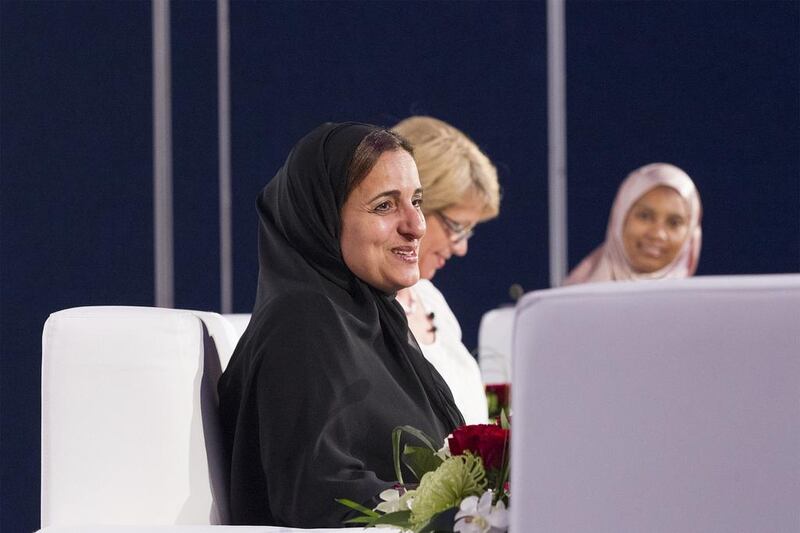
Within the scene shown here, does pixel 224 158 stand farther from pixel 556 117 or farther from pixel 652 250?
pixel 652 250

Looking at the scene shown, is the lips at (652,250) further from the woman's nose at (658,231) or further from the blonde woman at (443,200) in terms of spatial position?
the blonde woman at (443,200)

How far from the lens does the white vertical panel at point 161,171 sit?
4473mm

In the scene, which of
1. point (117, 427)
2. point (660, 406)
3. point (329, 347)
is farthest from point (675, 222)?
point (660, 406)

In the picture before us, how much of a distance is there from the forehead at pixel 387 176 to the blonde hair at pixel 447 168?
1385 millimetres

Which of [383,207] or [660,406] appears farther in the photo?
[383,207]

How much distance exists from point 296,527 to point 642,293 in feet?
2.88

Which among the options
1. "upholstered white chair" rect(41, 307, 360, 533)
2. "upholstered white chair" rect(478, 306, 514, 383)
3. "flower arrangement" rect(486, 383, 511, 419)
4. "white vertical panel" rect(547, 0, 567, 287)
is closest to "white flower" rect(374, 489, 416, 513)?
"upholstered white chair" rect(41, 307, 360, 533)

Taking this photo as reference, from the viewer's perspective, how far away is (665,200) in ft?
15.8

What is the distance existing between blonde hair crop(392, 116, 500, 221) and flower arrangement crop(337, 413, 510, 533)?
2.16 meters

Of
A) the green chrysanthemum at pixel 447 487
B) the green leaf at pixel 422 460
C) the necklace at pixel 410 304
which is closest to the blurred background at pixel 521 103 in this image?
the necklace at pixel 410 304

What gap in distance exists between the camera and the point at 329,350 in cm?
185

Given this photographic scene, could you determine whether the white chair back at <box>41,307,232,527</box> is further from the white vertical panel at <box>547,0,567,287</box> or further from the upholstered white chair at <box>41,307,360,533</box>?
the white vertical panel at <box>547,0,567,287</box>

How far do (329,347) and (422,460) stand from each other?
1.67 feet

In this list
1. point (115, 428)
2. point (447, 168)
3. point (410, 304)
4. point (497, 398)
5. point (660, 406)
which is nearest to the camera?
point (660, 406)
